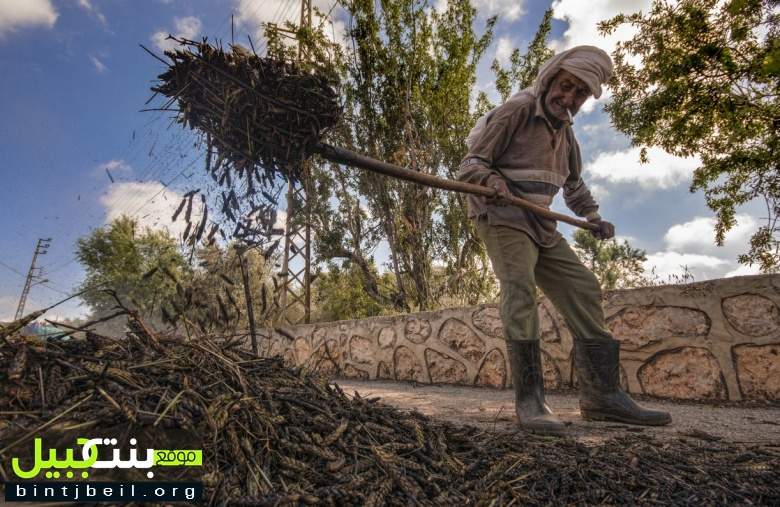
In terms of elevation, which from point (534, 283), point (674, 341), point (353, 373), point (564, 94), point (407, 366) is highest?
point (564, 94)

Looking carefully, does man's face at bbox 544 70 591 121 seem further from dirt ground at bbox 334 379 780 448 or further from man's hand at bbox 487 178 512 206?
dirt ground at bbox 334 379 780 448

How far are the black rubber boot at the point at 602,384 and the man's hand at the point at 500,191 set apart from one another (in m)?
1.05

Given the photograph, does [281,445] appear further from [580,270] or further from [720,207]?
[720,207]

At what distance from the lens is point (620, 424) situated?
2258 mm

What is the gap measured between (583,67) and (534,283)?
4.30 ft

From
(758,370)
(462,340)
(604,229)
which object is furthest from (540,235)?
(462,340)

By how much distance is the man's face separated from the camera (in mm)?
2443

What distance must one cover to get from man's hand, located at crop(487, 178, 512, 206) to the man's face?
613mm

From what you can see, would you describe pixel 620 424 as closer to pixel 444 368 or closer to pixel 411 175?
pixel 411 175

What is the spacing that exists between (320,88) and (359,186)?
21.4ft

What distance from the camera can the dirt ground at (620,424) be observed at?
195cm

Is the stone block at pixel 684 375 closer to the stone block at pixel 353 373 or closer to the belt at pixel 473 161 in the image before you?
the belt at pixel 473 161

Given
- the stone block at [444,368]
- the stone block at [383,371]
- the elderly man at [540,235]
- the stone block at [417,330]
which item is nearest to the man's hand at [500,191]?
the elderly man at [540,235]

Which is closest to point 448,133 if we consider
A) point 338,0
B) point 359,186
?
point 359,186
